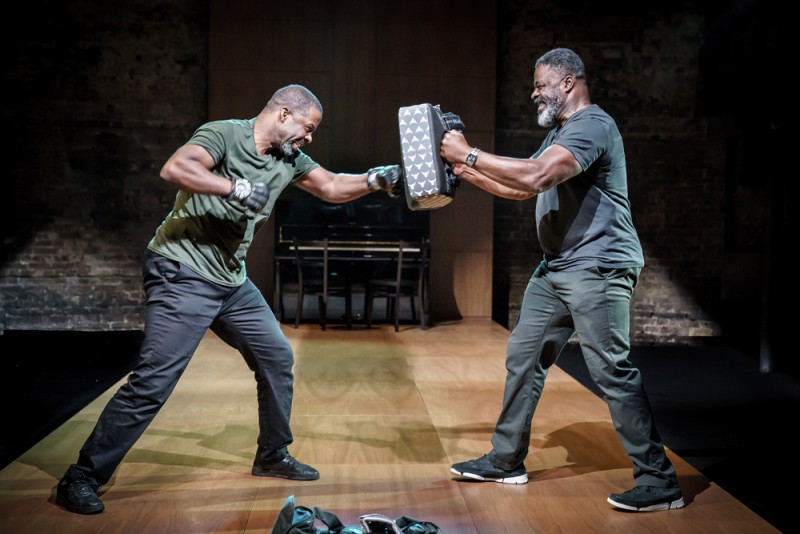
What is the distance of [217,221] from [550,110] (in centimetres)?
129

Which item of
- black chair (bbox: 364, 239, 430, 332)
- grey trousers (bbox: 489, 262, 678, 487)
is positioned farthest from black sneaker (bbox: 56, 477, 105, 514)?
black chair (bbox: 364, 239, 430, 332)

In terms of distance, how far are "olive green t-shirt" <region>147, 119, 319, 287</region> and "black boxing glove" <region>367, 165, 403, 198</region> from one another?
1.65ft

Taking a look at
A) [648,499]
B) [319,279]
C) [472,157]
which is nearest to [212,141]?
[472,157]

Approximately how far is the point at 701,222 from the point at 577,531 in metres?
6.69

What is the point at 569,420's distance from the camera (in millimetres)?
3879

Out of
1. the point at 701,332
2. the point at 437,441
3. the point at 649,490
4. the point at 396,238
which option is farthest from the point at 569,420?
the point at 701,332

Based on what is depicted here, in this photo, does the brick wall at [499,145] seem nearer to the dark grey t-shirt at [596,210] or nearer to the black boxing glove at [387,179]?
the black boxing glove at [387,179]

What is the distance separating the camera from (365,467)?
10.2ft

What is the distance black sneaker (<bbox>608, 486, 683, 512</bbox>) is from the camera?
8.63ft

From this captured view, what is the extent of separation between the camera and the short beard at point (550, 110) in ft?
9.16

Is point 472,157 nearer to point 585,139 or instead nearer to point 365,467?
point 585,139

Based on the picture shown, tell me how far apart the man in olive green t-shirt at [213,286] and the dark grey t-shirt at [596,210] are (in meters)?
0.75

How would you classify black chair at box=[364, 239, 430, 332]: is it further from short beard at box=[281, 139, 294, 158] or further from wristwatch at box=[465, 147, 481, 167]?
wristwatch at box=[465, 147, 481, 167]

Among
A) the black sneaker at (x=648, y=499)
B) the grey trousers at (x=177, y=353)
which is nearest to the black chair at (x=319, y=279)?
the grey trousers at (x=177, y=353)
